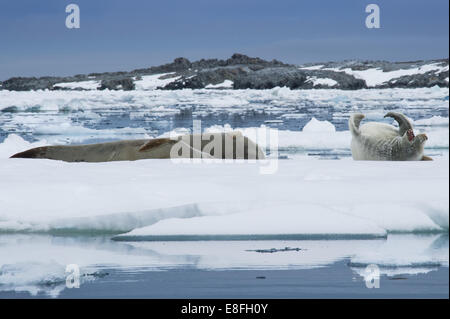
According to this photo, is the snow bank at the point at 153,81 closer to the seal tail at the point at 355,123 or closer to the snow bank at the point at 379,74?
the snow bank at the point at 379,74

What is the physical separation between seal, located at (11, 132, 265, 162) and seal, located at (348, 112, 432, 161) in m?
0.85

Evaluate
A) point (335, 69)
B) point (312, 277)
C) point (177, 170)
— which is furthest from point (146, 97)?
point (312, 277)

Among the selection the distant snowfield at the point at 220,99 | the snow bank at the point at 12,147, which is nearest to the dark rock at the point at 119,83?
the distant snowfield at the point at 220,99

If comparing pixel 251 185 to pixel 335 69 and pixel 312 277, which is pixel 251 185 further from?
pixel 335 69

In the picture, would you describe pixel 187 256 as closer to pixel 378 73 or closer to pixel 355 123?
pixel 355 123

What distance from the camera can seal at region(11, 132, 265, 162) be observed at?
5.56 m

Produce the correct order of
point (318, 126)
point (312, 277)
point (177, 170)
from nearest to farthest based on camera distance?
point (312, 277), point (177, 170), point (318, 126)

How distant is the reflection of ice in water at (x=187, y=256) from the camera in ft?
8.49

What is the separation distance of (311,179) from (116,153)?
8.45ft

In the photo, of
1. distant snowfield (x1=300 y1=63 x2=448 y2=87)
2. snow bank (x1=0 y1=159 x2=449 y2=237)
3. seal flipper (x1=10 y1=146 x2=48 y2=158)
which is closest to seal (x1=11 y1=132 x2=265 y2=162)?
seal flipper (x1=10 y1=146 x2=48 y2=158)

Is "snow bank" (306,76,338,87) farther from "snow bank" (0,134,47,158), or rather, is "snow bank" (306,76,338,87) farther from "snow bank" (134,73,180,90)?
"snow bank" (0,134,47,158)

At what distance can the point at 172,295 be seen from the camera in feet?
7.57

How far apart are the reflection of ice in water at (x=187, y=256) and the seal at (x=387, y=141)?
2367 millimetres
